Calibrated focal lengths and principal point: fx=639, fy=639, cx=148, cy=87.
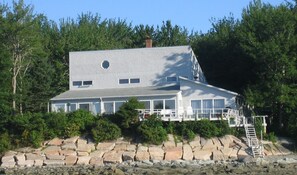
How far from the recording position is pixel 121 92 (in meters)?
46.6

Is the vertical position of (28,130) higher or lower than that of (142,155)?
higher

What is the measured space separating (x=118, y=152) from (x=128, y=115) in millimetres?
2660

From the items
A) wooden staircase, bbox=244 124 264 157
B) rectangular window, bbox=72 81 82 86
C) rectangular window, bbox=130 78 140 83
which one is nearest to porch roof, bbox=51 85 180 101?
rectangular window, bbox=130 78 140 83

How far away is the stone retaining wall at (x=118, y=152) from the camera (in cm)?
3925

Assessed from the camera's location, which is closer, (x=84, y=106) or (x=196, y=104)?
(x=196, y=104)

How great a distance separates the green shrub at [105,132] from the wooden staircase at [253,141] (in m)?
8.32

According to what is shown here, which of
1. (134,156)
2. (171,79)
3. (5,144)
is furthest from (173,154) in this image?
(5,144)

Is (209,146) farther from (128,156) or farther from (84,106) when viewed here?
(84,106)

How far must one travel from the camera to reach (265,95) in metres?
44.1

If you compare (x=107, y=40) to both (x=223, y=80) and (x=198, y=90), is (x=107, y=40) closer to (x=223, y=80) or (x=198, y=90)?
(x=223, y=80)

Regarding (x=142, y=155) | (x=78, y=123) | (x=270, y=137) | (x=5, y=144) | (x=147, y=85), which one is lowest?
(x=142, y=155)

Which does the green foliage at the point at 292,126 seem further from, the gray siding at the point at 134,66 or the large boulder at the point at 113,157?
the large boulder at the point at 113,157

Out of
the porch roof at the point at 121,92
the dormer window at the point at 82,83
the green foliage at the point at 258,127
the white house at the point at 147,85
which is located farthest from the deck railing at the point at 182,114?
the dormer window at the point at 82,83

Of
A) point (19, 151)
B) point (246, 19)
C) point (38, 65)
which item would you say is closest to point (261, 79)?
point (246, 19)
